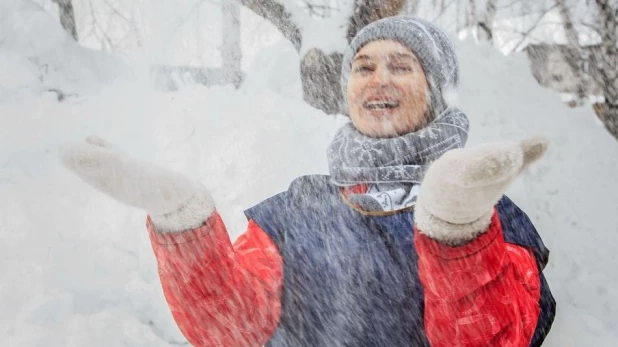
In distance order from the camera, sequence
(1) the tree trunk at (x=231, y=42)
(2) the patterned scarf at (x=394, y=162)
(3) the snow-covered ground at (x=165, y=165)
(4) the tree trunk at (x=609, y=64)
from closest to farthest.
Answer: (2) the patterned scarf at (x=394, y=162)
(3) the snow-covered ground at (x=165, y=165)
(4) the tree trunk at (x=609, y=64)
(1) the tree trunk at (x=231, y=42)

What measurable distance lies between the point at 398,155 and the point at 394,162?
0.07ft

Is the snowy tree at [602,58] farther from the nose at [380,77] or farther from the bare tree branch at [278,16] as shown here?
the nose at [380,77]

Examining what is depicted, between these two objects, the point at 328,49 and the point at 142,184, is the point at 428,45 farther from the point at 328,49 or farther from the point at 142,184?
the point at 328,49

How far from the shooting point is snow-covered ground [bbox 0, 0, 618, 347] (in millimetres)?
1943

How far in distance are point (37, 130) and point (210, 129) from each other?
0.87 m

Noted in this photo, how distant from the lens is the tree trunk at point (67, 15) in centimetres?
328

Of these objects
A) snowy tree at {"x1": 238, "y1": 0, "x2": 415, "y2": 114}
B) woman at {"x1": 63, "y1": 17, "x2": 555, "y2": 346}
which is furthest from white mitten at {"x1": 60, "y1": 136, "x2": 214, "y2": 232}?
snowy tree at {"x1": 238, "y1": 0, "x2": 415, "y2": 114}

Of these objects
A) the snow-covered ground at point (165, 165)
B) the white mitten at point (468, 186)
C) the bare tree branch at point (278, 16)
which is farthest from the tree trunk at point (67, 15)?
the white mitten at point (468, 186)

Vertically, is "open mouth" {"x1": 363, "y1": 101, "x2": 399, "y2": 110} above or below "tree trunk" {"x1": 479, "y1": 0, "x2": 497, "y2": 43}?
below

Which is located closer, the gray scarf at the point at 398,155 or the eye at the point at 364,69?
the gray scarf at the point at 398,155

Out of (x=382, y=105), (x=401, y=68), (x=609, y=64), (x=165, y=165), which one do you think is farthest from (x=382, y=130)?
(x=609, y=64)

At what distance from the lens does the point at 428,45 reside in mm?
1354

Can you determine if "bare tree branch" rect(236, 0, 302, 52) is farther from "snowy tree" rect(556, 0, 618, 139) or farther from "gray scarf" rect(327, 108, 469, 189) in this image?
"gray scarf" rect(327, 108, 469, 189)

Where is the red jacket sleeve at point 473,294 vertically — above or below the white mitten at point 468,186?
below
